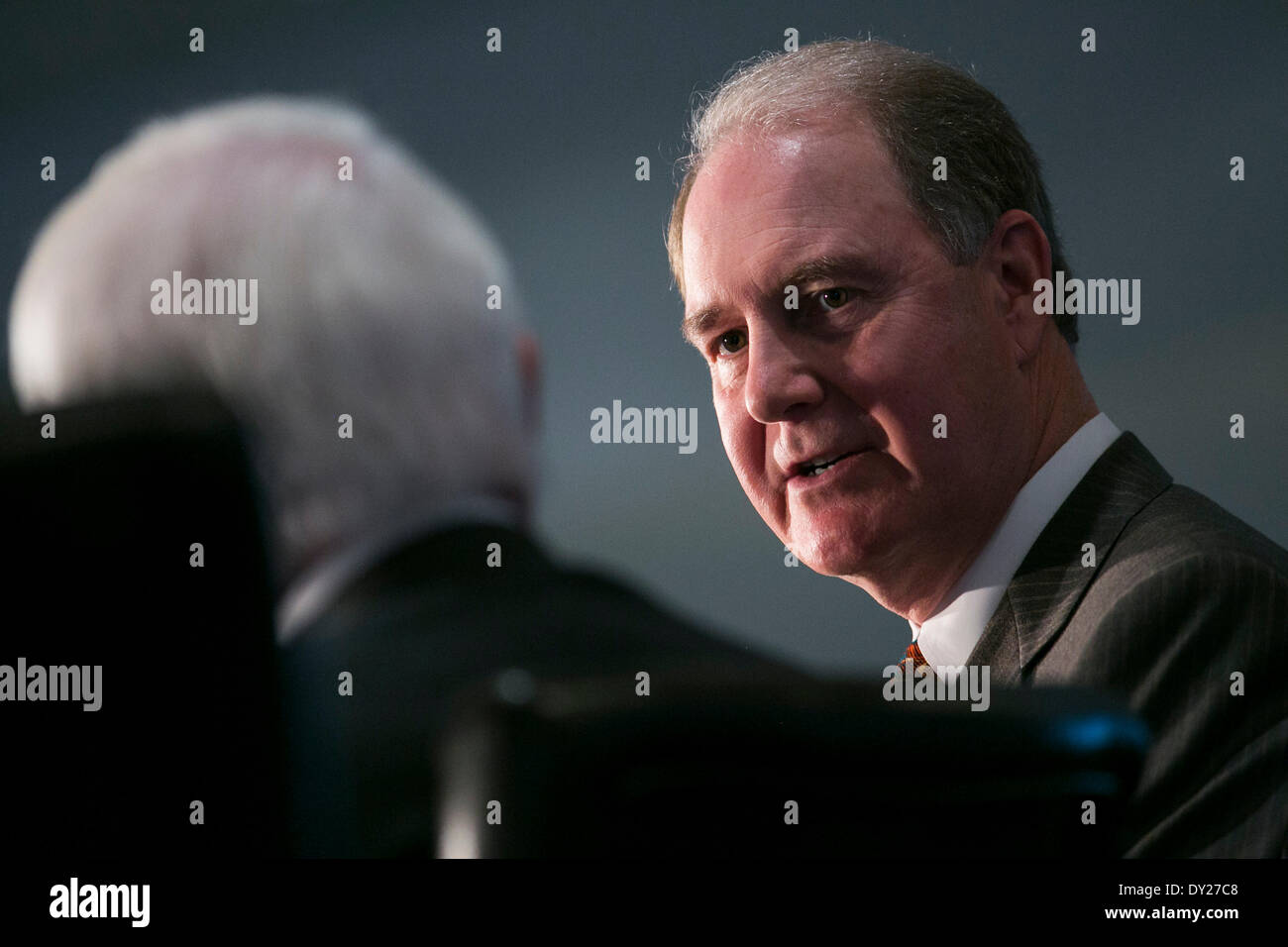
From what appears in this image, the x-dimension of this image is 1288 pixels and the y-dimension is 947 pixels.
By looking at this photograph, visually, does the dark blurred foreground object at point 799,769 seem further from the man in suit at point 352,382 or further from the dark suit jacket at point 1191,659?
the man in suit at point 352,382

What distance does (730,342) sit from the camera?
182 centimetres

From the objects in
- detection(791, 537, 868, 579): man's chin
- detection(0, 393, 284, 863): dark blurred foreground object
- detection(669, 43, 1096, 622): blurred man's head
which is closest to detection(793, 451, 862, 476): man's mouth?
detection(669, 43, 1096, 622): blurred man's head

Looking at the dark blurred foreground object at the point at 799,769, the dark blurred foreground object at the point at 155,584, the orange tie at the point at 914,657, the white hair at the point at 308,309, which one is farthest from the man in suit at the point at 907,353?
the dark blurred foreground object at the point at 155,584

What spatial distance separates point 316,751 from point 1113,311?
55.0 inches

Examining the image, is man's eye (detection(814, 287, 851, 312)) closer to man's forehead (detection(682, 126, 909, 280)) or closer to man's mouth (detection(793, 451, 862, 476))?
man's forehead (detection(682, 126, 909, 280))

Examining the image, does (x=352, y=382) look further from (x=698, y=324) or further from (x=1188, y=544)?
(x=1188, y=544)

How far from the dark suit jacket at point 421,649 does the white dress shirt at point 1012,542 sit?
309mm

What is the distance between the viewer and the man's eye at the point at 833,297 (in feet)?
5.75

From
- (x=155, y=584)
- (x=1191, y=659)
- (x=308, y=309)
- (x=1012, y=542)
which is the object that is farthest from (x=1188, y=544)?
(x=308, y=309)

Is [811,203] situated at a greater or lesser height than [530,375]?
greater

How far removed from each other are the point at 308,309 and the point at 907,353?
1.00 m

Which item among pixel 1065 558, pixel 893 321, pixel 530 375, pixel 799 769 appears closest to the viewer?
pixel 799 769

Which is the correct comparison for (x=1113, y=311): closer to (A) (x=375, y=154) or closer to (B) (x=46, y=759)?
(A) (x=375, y=154)
